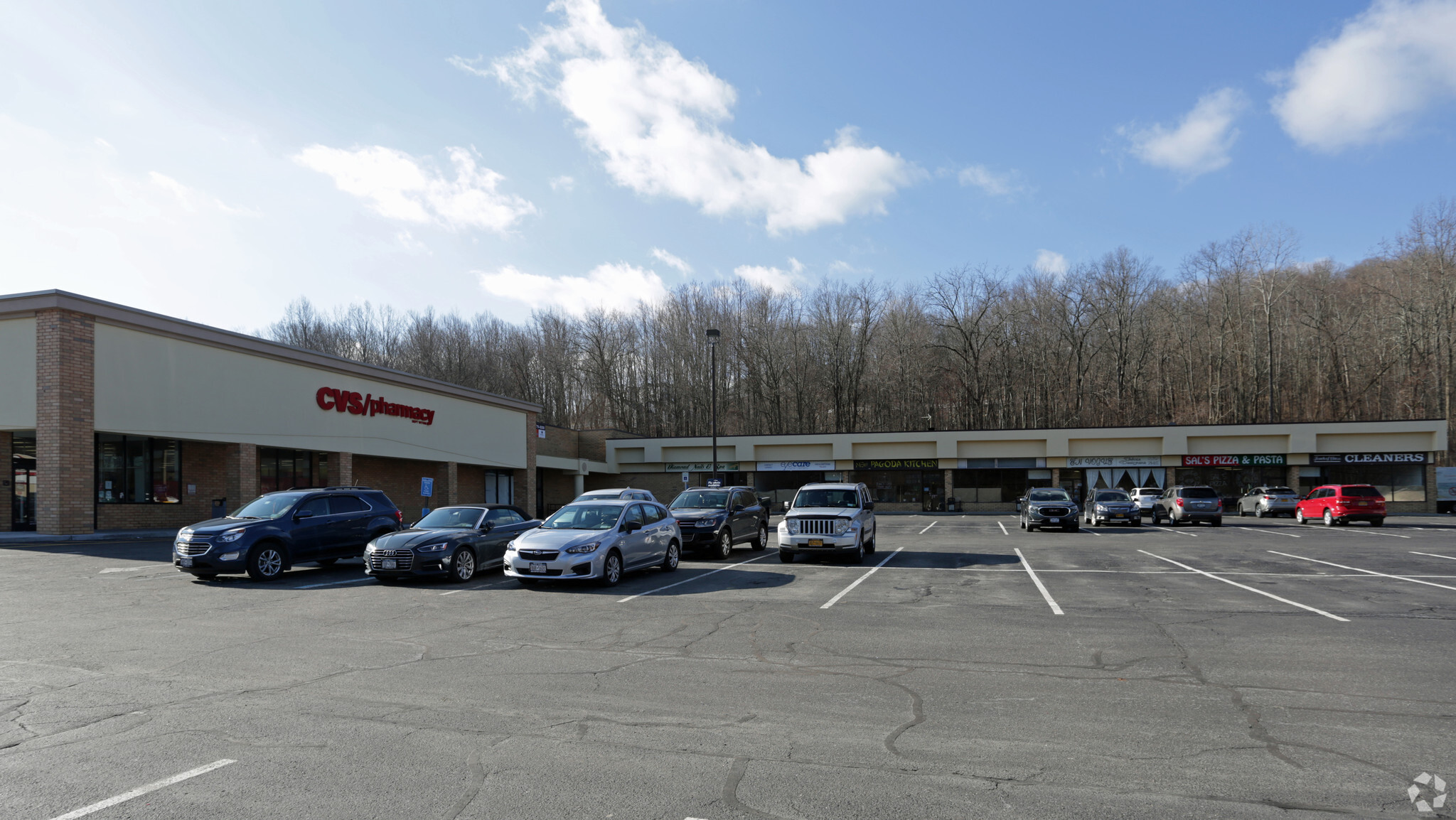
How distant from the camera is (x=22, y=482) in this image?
2650cm

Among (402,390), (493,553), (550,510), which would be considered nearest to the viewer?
(493,553)

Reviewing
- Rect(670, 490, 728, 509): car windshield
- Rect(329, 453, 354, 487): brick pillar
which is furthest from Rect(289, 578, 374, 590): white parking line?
Rect(329, 453, 354, 487): brick pillar

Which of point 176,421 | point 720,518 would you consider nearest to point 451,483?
point 176,421

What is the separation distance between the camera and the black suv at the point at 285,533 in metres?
15.0

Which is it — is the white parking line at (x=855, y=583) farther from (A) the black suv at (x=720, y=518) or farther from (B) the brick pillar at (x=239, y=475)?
(B) the brick pillar at (x=239, y=475)

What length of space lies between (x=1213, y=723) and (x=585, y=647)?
5.78m

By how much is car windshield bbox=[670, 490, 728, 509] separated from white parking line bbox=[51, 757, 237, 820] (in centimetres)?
1493

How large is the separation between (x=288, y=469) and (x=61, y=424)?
10309 millimetres

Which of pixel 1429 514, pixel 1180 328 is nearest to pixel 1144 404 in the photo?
pixel 1180 328

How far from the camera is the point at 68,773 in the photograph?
494cm

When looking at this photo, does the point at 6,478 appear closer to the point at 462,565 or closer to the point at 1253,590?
the point at 462,565

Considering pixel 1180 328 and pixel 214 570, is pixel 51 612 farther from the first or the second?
pixel 1180 328

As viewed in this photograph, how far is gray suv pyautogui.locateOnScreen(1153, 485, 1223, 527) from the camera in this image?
33.6 m

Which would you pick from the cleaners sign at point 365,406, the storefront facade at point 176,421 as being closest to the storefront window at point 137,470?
the storefront facade at point 176,421
